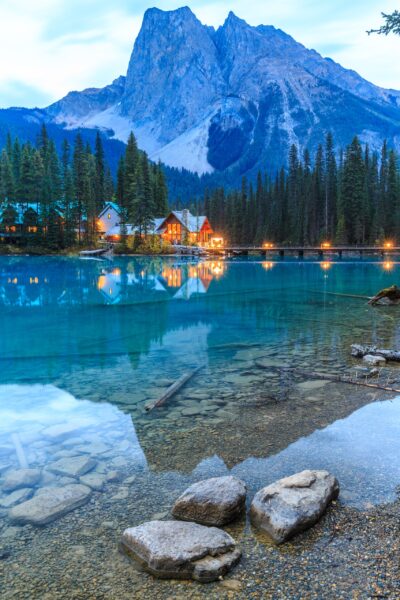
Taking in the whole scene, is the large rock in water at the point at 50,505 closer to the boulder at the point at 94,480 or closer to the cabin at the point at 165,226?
the boulder at the point at 94,480

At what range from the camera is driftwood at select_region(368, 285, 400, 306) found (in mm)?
27078

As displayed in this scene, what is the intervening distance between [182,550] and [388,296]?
25.1 metres

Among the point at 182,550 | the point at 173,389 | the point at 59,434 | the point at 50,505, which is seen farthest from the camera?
the point at 173,389

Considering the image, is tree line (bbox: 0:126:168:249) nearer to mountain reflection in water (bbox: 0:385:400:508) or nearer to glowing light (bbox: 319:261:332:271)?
glowing light (bbox: 319:261:332:271)

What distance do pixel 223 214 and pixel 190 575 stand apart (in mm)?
142147

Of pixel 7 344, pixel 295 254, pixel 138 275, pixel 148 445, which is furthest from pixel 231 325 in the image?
pixel 295 254

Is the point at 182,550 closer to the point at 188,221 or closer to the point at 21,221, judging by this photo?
the point at 21,221

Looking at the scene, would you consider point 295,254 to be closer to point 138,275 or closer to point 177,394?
point 138,275

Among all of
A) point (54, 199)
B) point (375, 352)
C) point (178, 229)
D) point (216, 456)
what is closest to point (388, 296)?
point (375, 352)

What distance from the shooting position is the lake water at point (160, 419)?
578cm

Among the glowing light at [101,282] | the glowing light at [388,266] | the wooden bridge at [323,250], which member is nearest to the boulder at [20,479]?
the glowing light at [101,282]

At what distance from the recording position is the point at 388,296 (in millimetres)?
27344

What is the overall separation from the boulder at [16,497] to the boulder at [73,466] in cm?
62

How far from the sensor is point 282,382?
1189 centimetres
